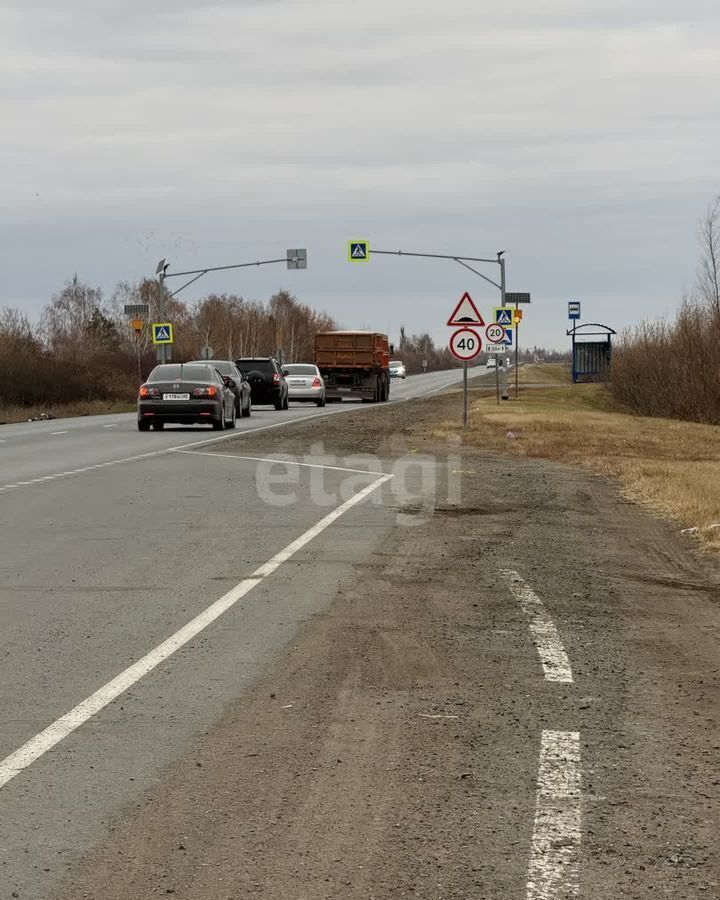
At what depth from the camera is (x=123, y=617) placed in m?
9.45

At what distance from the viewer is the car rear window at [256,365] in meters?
50.6

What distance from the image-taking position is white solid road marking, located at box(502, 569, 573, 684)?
7.79 metres

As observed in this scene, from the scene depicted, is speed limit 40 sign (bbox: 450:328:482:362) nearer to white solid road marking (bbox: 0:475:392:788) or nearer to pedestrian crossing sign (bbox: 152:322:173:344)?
white solid road marking (bbox: 0:475:392:788)

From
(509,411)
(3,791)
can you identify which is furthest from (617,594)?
(509,411)

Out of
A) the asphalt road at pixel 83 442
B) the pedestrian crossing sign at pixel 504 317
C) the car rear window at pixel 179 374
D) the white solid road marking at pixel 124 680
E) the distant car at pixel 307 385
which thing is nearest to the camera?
the white solid road marking at pixel 124 680

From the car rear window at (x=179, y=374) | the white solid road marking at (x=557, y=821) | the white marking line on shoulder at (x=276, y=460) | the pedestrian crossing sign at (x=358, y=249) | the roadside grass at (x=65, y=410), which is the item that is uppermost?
the pedestrian crossing sign at (x=358, y=249)

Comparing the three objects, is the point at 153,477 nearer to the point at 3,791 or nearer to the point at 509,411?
the point at 3,791

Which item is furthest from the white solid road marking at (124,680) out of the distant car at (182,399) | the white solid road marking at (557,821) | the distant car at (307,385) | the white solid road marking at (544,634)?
the distant car at (307,385)

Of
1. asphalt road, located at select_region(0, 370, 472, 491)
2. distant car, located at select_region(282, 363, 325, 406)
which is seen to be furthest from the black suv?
asphalt road, located at select_region(0, 370, 472, 491)

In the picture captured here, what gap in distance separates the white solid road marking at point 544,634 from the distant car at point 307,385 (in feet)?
136

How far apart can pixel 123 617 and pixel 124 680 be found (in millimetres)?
1910

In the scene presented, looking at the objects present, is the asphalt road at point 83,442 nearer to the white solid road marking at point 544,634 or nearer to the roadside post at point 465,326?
the roadside post at point 465,326

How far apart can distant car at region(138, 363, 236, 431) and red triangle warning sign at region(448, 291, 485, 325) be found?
596 cm

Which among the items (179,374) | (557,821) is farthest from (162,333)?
(557,821)
